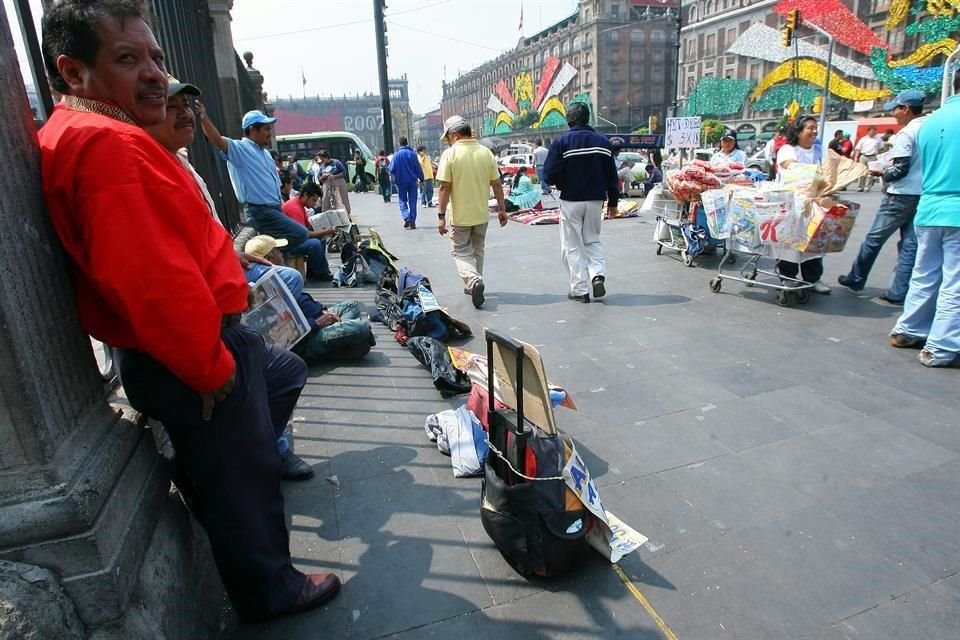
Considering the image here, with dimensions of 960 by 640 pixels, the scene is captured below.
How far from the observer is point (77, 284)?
1733 mm

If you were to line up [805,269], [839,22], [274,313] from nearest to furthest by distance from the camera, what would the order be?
1. [274,313]
2. [805,269]
3. [839,22]

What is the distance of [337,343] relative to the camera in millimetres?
4625

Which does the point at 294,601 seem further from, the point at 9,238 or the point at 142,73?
the point at 142,73

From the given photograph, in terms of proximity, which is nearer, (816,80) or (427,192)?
(427,192)

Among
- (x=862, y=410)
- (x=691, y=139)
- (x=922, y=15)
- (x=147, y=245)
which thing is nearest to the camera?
(x=147, y=245)

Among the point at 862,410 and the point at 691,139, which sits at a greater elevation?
the point at 691,139

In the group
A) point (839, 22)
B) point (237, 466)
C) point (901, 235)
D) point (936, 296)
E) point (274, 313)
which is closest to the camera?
point (237, 466)

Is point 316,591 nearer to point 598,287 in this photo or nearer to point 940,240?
point 598,287

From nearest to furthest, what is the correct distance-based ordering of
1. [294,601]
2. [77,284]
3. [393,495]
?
[77,284], [294,601], [393,495]

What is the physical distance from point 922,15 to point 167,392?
49.1 m

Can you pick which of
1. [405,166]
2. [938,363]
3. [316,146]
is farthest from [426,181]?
[938,363]

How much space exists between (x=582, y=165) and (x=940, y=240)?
3138mm

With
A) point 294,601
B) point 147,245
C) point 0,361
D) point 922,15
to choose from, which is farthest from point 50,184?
point 922,15

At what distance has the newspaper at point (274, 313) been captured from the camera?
334cm
